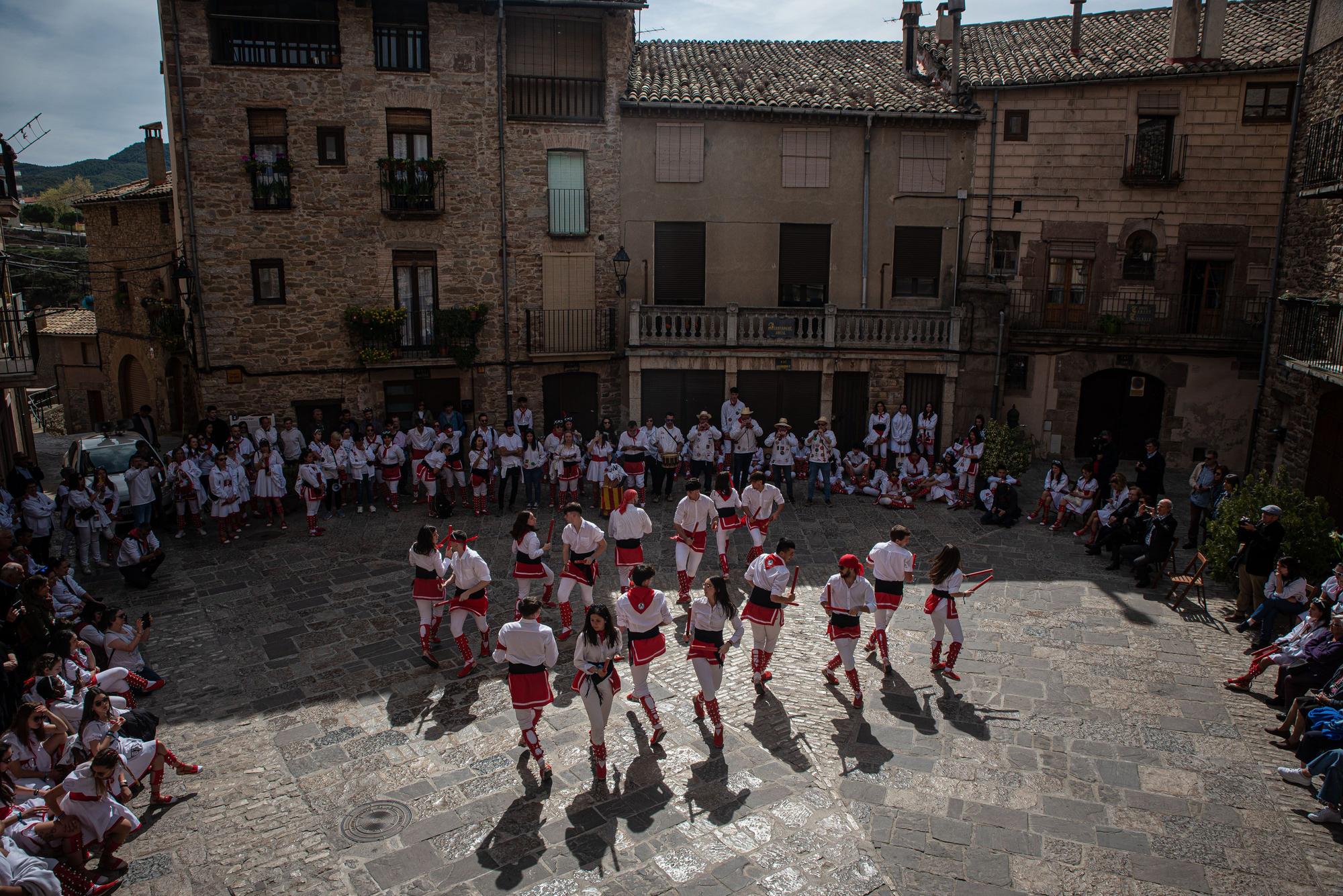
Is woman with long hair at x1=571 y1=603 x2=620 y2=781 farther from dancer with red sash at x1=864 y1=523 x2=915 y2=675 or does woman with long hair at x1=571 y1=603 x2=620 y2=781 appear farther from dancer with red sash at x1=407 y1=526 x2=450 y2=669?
dancer with red sash at x1=864 y1=523 x2=915 y2=675

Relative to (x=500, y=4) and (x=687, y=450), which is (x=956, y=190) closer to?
(x=687, y=450)

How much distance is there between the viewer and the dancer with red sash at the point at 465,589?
11.2m

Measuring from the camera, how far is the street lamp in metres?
22.4

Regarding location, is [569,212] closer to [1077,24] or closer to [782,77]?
[782,77]

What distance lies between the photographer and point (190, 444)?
17.8 m

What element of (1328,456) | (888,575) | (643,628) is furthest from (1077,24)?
(643,628)

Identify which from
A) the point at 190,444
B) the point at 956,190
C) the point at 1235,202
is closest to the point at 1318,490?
the point at 1235,202

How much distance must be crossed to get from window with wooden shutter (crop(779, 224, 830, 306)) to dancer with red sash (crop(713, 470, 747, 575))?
11.5 m

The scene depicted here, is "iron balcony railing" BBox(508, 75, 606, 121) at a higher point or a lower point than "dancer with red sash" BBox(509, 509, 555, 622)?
higher

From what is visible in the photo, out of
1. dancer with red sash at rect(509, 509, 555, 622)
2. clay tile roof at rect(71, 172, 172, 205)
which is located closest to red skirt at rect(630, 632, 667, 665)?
dancer with red sash at rect(509, 509, 555, 622)

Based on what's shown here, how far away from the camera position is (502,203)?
22.8 meters

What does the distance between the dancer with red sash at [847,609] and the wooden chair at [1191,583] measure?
6.15 m

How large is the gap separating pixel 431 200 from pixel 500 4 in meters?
4.89

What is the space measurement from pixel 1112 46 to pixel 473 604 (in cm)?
2333
